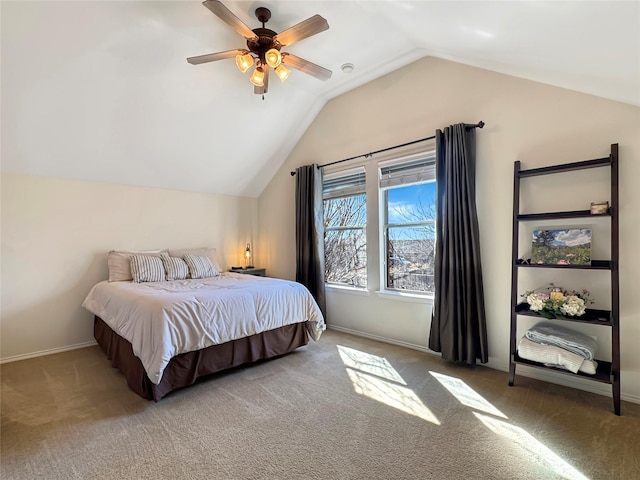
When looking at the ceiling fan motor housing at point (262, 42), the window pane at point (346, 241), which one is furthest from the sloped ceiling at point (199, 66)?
the window pane at point (346, 241)

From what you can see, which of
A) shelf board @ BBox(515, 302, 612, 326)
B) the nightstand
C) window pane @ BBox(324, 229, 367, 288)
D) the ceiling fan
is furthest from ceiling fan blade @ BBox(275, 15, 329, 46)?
the nightstand

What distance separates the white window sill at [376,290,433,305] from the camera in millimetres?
3176

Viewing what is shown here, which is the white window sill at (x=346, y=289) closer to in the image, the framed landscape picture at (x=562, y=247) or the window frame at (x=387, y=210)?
the window frame at (x=387, y=210)

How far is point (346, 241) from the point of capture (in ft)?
13.4

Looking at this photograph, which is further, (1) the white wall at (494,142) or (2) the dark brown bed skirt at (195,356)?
(2) the dark brown bed skirt at (195,356)

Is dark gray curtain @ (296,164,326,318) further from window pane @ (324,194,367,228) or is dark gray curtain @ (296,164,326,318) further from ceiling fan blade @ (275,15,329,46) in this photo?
ceiling fan blade @ (275,15,329,46)

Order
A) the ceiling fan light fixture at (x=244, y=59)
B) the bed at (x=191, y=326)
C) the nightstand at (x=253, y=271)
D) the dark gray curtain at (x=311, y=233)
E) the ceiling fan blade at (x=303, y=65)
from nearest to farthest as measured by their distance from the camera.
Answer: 1. the bed at (x=191, y=326)
2. the ceiling fan light fixture at (x=244, y=59)
3. the ceiling fan blade at (x=303, y=65)
4. the dark gray curtain at (x=311, y=233)
5. the nightstand at (x=253, y=271)

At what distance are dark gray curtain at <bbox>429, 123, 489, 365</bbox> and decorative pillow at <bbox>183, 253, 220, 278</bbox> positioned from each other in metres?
2.75

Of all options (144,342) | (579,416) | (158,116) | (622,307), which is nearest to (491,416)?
(579,416)

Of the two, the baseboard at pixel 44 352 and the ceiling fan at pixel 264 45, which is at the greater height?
the ceiling fan at pixel 264 45

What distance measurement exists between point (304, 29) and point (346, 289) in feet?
9.20

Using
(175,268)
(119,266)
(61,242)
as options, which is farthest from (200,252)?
(61,242)

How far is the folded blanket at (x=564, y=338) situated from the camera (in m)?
2.15

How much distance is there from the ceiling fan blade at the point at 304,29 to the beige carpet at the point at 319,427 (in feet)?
8.80
